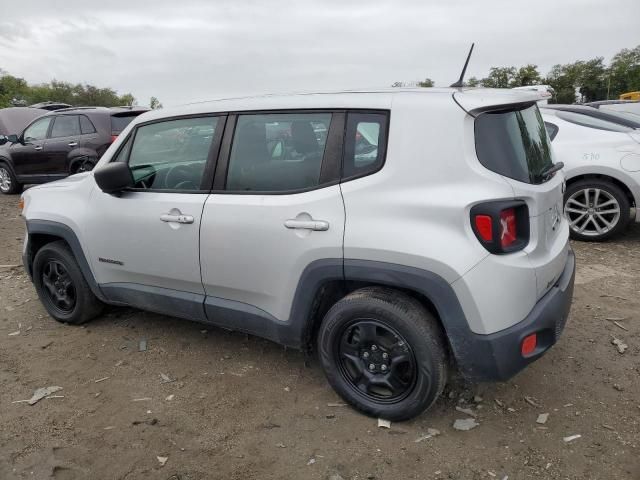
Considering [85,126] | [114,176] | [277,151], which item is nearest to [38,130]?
[85,126]

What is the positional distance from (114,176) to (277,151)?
109 cm

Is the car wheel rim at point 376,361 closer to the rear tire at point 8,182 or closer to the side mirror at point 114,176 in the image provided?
the side mirror at point 114,176

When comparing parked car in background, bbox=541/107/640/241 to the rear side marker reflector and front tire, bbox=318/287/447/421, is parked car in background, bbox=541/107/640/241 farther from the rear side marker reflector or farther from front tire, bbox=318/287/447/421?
front tire, bbox=318/287/447/421

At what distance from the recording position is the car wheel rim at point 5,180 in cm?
1057

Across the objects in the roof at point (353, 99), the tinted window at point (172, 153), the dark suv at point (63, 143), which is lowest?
the dark suv at point (63, 143)

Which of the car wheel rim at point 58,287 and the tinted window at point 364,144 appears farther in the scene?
the car wheel rim at point 58,287

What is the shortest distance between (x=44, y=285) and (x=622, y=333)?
4415mm

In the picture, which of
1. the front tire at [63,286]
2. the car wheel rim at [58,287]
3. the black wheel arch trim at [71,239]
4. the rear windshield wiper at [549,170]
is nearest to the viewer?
the rear windshield wiper at [549,170]

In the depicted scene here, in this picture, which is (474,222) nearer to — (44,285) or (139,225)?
(139,225)

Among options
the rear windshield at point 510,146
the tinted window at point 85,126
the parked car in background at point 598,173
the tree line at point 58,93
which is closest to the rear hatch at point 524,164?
the rear windshield at point 510,146

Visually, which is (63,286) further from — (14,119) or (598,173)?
(14,119)


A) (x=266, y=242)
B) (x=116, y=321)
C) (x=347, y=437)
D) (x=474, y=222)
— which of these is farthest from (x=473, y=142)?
(x=116, y=321)

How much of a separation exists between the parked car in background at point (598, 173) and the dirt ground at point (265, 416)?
207 cm

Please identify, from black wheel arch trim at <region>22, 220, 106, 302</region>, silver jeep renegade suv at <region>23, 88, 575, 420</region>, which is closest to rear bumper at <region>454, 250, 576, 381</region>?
silver jeep renegade suv at <region>23, 88, 575, 420</region>
